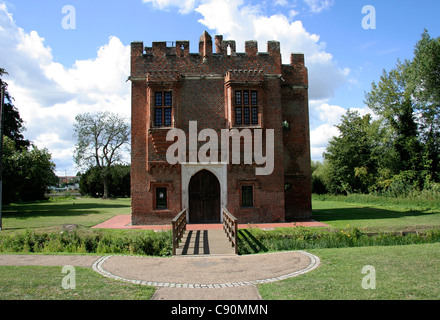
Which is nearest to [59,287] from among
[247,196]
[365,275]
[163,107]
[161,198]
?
[365,275]

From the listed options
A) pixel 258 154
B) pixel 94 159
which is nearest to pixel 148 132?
pixel 258 154

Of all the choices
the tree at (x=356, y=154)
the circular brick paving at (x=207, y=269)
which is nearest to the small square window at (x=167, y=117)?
the circular brick paving at (x=207, y=269)

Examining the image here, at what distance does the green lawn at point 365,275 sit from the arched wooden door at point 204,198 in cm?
885

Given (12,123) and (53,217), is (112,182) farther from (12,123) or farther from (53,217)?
(53,217)

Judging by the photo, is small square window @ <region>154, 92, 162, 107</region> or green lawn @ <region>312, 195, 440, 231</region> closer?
green lawn @ <region>312, 195, 440, 231</region>

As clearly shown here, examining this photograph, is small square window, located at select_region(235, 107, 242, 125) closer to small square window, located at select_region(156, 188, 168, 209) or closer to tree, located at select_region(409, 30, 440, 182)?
small square window, located at select_region(156, 188, 168, 209)

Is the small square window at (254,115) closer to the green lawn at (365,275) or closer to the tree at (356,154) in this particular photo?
the green lawn at (365,275)

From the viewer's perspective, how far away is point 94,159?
51188 millimetres

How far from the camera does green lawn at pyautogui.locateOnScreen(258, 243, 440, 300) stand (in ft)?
20.2

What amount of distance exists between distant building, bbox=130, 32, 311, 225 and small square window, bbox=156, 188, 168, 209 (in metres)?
0.06

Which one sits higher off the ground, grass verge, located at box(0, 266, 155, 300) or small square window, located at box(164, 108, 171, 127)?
small square window, located at box(164, 108, 171, 127)

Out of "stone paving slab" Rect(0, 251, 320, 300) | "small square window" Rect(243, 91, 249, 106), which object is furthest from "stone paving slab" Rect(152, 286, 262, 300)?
"small square window" Rect(243, 91, 249, 106)
